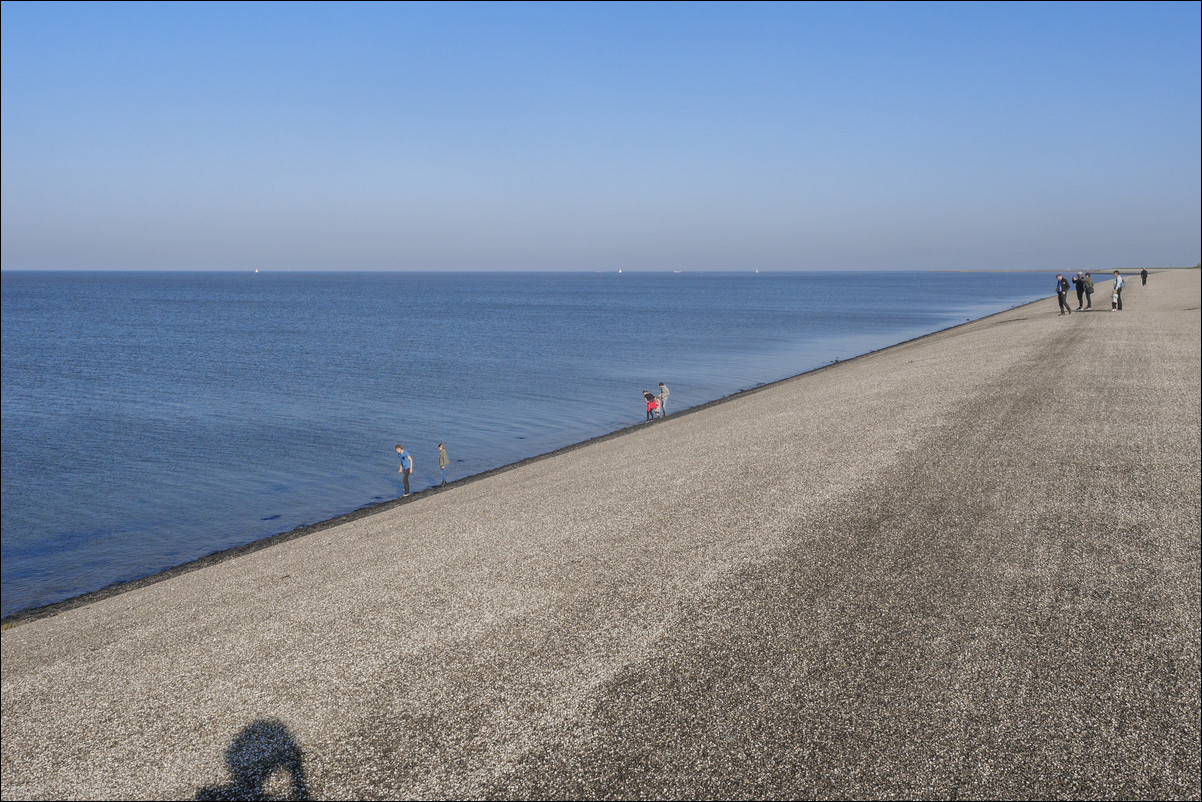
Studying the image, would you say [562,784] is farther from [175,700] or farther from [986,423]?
[986,423]

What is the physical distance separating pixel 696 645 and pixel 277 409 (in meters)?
34.4

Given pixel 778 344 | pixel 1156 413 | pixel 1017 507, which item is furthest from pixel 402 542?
pixel 778 344

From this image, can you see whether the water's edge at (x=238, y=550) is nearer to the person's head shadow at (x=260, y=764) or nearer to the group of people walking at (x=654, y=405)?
the group of people walking at (x=654, y=405)

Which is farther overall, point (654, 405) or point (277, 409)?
point (277, 409)

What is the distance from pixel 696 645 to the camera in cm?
979

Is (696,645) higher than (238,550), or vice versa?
(696,645)

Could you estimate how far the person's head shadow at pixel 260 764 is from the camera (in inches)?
315

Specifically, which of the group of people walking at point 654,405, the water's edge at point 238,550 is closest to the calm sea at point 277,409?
the water's edge at point 238,550

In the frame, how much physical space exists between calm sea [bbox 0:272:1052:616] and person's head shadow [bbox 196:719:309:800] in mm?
11742

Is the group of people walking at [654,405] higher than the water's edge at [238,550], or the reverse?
the group of people walking at [654,405]

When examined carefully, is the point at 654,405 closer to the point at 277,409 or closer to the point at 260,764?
Result: the point at 277,409

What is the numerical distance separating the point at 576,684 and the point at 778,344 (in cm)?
5928

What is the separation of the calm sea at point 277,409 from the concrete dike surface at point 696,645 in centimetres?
612

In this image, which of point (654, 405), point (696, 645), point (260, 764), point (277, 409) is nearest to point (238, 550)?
point (260, 764)
